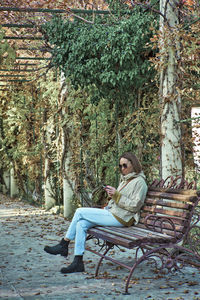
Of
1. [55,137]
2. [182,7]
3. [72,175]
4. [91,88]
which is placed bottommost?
[72,175]

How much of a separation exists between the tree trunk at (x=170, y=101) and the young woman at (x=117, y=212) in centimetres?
74

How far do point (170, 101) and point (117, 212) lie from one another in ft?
5.26

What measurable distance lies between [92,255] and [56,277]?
1.28 m

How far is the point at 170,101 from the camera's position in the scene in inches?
241

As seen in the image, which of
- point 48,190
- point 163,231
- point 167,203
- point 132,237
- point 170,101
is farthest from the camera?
point 48,190

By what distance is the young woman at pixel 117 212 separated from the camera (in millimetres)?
5281

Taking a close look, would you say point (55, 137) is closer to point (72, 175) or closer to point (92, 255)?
point (72, 175)

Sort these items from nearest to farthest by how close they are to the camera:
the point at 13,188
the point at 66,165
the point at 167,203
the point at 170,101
Answer: the point at 167,203 < the point at 170,101 < the point at 66,165 < the point at 13,188

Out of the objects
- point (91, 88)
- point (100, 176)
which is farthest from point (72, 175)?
point (91, 88)

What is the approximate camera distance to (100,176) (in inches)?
369

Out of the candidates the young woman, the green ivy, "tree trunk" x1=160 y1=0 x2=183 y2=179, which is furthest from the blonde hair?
the green ivy

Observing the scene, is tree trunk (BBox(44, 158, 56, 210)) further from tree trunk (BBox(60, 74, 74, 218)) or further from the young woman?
the young woman

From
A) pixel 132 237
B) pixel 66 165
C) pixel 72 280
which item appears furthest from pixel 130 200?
pixel 66 165

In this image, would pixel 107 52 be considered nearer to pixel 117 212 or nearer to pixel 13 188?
pixel 117 212
